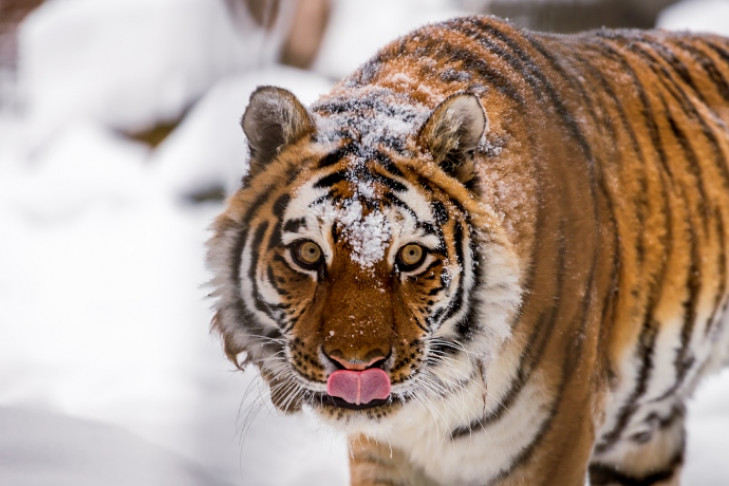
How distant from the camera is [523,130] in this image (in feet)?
5.20

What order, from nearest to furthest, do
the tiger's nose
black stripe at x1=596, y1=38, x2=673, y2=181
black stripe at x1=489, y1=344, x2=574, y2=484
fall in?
the tiger's nose → black stripe at x1=489, y1=344, x2=574, y2=484 → black stripe at x1=596, y1=38, x2=673, y2=181

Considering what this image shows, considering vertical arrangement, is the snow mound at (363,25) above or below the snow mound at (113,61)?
above

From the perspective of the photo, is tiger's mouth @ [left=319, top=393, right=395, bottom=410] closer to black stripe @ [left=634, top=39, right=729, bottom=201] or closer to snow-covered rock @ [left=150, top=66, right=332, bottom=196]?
black stripe @ [left=634, top=39, right=729, bottom=201]

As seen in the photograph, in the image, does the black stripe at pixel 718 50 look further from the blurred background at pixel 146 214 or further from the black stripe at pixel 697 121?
the blurred background at pixel 146 214

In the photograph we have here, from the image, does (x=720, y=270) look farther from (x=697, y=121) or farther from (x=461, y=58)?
(x=461, y=58)

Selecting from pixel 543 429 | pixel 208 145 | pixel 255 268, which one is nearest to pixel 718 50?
pixel 543 429

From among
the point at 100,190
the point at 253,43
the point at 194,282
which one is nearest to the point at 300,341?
the point at 253,43

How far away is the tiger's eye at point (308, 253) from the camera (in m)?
1.36

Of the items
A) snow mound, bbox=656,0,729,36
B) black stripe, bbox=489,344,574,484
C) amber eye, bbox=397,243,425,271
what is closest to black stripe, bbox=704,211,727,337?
black stripe, bbox=489,344,574,484

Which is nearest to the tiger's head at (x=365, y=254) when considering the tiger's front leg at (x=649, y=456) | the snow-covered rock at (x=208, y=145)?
the tiger's front leg at (x=649, y=456)

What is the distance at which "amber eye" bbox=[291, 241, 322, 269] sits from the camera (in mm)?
1364

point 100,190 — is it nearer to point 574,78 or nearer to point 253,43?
point 253,43

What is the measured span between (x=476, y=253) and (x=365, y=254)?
219mm

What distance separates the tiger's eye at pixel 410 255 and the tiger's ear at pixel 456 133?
16 centimetres
